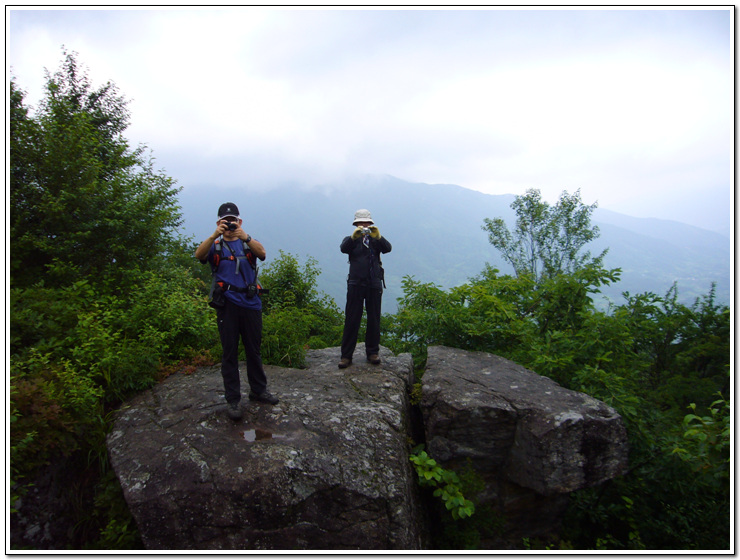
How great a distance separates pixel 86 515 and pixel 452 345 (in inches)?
229

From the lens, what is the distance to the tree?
31.8 meters

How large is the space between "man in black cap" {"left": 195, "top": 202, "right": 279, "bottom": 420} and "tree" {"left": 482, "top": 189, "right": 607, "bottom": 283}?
29623mm

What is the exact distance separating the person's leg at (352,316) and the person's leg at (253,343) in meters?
1.55

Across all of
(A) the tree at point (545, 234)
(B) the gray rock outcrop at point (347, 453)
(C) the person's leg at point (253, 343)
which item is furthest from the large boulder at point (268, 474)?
(A) the tree at point (545, 234)

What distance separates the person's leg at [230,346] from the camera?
4.60 meters

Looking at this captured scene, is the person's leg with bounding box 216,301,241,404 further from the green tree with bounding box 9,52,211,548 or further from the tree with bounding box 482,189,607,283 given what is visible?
the tree with bounding box 482,189,607,283

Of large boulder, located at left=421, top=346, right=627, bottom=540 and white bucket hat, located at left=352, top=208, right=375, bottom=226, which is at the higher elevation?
white bucket hat, located at left=352, top=208, right=375, bottom=226

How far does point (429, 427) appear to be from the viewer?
5.30 meters

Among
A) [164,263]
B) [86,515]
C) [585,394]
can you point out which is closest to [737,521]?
[585,394]

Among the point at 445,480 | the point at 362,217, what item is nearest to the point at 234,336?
the point at 362,217

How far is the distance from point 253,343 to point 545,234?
32.3 m

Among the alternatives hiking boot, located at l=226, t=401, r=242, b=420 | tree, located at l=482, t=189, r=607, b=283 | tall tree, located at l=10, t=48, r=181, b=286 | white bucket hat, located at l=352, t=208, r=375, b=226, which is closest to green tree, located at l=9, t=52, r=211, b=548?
tall tree, located at l=10, t=48, r=181, b=286

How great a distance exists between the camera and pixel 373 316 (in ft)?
20.4

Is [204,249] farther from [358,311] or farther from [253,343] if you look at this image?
[358,311]
